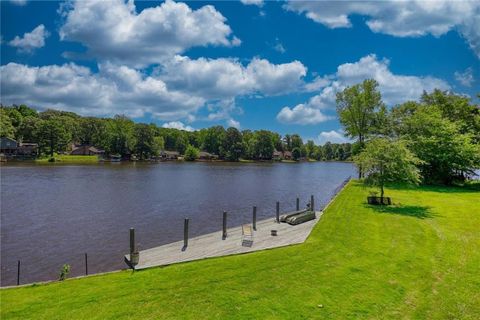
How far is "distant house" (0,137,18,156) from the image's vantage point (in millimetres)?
99250

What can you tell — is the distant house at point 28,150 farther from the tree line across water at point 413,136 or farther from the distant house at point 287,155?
the distant house at point 287,155

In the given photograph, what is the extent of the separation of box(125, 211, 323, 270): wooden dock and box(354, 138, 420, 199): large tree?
29.1 ft

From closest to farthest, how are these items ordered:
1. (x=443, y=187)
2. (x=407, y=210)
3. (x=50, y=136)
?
(x=407, y=210) → (x=443, y=187) → (x=50, y=136)

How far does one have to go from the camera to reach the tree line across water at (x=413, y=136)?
941 inches

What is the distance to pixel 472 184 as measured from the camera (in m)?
40.0

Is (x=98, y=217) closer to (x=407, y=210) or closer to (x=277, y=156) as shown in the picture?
(x=407, y=210)

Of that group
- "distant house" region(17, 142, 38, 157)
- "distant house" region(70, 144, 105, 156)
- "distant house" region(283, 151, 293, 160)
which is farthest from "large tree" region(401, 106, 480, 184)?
"distant house" region(283, 151, 293, 160)

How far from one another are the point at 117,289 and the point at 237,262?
4.56 meters

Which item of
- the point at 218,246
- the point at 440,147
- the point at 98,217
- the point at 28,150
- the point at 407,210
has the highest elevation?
the point at 28,150

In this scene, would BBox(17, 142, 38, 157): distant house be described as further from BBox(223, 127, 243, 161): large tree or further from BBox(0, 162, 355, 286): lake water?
BBox(0, 162, 355, 286): lake water

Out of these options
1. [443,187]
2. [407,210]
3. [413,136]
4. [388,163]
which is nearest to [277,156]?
[413,136]

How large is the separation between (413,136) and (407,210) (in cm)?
2198

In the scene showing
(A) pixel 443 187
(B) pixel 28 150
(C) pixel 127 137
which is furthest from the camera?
(C) pixel 127 137

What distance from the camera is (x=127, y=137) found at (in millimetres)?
118312
